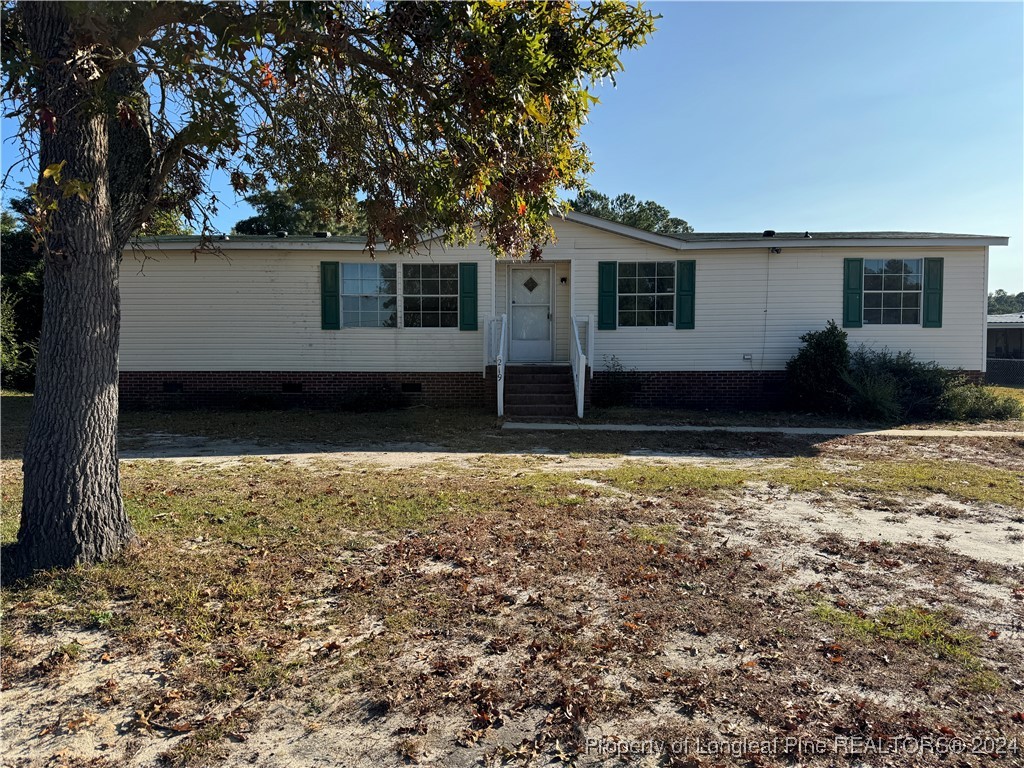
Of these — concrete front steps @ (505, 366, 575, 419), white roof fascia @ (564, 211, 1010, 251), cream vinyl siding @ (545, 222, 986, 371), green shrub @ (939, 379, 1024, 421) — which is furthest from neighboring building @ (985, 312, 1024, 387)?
concrete front steps @ (505, 366, 575, 419)

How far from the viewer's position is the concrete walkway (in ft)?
35.2

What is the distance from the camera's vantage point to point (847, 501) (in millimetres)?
6344

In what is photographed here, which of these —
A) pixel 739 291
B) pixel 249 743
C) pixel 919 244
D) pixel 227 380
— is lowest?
pixel 249 743

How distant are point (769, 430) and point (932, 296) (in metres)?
5.68

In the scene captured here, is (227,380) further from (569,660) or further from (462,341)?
(569,660)

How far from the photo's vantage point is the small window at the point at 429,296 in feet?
45.0

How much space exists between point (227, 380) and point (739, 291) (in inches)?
431

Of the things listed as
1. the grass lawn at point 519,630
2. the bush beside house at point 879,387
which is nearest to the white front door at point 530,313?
the bush beside house at point 879,387

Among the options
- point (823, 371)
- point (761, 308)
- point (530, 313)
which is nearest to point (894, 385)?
point (823, 371)

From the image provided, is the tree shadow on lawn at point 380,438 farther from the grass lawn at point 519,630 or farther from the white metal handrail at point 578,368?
the grass lawn at point 519,630

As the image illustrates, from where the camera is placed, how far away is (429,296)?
13750mm

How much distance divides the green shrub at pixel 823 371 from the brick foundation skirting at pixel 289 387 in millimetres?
6428

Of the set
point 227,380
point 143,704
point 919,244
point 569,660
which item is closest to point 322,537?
point 143,704

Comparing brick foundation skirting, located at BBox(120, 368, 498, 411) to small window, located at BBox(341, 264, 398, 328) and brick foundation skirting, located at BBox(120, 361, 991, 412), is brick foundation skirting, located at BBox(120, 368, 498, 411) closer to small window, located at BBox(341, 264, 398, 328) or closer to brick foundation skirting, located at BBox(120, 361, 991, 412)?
brick foundation skirting, located at BBox(120, 361, 991, 412)
